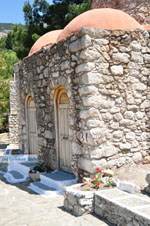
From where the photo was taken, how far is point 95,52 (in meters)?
5.05

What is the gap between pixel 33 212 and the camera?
15.2 ft

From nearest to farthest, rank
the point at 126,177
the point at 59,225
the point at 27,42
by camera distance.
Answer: the point at 59,225 < the point at 126,177 < the point at 27,42

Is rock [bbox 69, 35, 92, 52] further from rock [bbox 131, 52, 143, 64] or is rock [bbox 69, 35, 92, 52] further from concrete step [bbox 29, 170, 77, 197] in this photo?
concrete step [bbox 29, 170, 77, 197]

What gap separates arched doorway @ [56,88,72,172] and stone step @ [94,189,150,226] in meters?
2.11

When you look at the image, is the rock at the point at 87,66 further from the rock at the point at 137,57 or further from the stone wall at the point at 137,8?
the stone wall at the point at 137,8

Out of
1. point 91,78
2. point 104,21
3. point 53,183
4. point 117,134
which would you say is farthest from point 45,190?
point 104,21

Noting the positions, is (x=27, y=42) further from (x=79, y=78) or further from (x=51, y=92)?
(x=79, y=78)

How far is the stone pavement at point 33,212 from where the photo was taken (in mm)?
4086

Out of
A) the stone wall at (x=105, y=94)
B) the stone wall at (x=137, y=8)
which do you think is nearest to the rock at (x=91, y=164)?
the stone wall at (x=105, y=94)

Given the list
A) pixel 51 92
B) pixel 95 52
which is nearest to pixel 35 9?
pixel 51 92

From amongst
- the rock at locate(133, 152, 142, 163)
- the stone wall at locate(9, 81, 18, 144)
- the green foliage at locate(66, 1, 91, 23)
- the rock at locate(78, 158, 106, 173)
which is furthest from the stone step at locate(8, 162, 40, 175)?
the green foliage at locate(66, 1, 91, 23)

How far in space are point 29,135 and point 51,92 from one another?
2.61 meters

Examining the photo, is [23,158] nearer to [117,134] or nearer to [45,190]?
[45,190]

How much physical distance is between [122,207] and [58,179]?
241 cm
